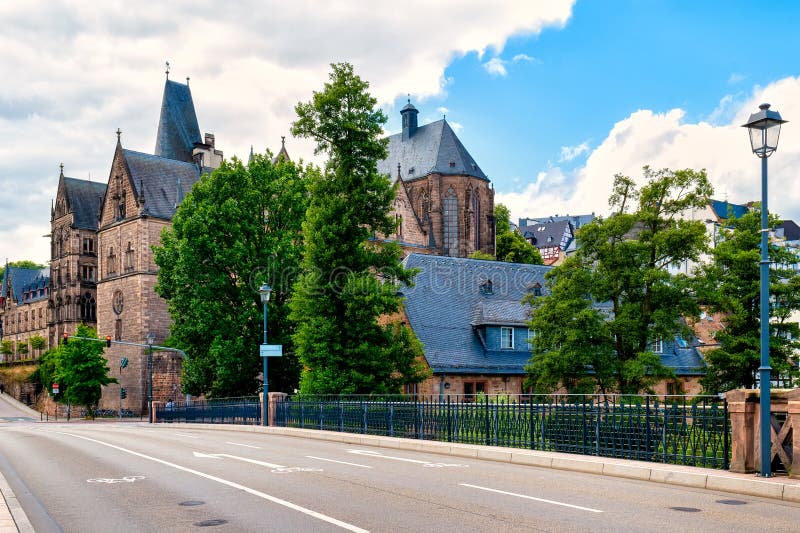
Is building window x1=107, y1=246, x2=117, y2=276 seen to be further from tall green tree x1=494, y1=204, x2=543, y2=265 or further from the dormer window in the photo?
the dormer window

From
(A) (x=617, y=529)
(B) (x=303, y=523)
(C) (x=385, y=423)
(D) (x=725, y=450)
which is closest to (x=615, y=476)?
(D) (x=725, y=450)

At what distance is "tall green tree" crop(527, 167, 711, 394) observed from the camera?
35906 millimetres

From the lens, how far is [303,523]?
931 cm

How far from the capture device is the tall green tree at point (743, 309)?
3678cm

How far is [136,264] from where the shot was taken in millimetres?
76375

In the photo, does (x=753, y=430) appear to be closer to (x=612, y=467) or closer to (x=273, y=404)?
(x=612, y=467)

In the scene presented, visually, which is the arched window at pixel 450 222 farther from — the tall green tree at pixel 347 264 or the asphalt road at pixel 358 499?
the asphalt road at pixel 358 499

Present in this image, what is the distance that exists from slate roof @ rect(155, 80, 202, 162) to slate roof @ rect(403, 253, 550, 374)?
2060 inches

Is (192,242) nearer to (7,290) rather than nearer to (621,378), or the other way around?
(621,378)

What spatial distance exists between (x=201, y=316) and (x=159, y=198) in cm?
4019

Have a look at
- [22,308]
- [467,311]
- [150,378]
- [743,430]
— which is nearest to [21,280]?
[22,308]

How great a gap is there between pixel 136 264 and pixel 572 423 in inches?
2572

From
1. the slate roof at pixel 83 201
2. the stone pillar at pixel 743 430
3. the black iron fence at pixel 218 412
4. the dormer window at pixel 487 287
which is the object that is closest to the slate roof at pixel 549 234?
the slate roof at pixel 83 201

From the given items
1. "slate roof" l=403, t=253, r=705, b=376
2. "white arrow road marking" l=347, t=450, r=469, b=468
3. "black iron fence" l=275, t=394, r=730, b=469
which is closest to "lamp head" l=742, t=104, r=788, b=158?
"black iron fence" l=275, t=394, r=730, b=469
